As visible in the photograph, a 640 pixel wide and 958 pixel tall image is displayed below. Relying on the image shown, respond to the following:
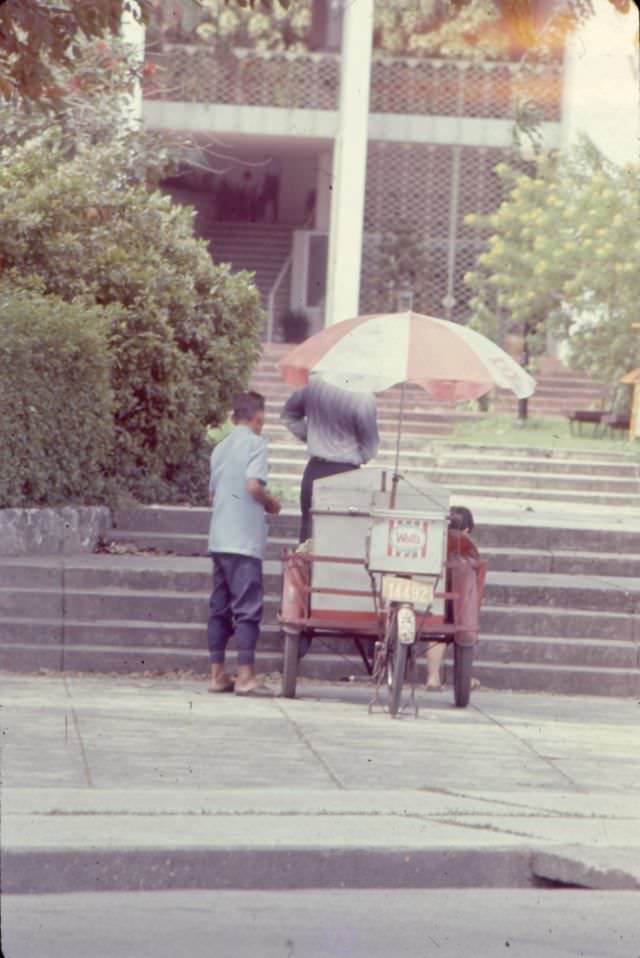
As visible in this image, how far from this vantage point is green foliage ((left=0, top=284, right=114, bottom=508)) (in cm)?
1339

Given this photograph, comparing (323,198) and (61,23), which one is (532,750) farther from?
(323,198)

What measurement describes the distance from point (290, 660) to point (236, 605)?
446mm

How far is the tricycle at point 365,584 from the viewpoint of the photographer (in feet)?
36.0

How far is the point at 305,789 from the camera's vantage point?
8602 millimetres

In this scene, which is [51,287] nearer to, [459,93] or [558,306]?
[558,306]

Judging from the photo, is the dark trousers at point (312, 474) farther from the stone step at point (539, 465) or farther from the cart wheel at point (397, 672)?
the stone step at point (539, 465)

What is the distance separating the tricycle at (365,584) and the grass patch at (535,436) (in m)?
11.7

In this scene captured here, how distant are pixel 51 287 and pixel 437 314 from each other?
17.3 m

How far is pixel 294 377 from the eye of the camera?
1194cm

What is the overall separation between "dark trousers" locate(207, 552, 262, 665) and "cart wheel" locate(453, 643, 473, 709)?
1.18 metres

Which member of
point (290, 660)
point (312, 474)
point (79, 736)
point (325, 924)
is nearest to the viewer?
point (325, 924)

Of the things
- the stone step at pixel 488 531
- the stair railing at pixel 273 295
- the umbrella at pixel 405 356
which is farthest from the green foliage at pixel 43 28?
the stair railing at pixel 273 295

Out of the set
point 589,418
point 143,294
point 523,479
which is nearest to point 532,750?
point 143,294

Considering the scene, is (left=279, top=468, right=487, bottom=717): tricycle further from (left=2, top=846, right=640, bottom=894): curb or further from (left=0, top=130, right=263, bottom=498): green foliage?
(left=0, top=130, right=263, bottom=498): green foliage
